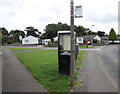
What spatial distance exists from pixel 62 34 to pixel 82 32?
301ft

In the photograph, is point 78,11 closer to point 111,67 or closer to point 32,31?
point 111,67

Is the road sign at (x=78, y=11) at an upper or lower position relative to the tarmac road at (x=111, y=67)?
upper

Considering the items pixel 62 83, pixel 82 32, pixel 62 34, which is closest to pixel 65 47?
pixel 62 34

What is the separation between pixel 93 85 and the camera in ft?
23.9

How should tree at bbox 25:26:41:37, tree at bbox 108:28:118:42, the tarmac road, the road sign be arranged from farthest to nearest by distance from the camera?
1. tree at bbox 25:26:41:37
2. tree at bbox 108:28:118:42
3. the tarmac road
4. the road sign

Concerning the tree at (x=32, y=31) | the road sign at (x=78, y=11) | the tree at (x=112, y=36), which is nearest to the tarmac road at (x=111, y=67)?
the road sign at (x=78, y=11)

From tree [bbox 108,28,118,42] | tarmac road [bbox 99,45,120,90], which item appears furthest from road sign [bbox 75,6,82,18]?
tree [bbox 108,28,118,42]

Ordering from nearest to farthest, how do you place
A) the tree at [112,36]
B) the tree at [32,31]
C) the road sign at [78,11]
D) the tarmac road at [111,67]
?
the road sign at [78,11], the tarmac road at [111,67], the tree at [112,36], the tree at [32,31]

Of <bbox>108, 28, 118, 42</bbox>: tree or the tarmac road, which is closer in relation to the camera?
the tarmac road

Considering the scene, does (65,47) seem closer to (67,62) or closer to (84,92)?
(67,62)

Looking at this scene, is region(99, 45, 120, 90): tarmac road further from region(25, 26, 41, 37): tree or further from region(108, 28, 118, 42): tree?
region(25, 26, 41, 37): tree

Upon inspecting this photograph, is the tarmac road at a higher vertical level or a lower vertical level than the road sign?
lower

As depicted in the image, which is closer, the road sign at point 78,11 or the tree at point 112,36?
the road sign at point 78,11

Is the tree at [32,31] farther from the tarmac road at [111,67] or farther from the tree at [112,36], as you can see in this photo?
the tarmac road at [111,67]
